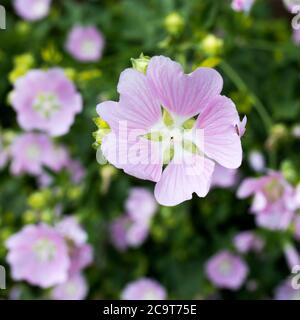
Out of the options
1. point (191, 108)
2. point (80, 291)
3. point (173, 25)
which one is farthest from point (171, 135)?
point (80, 291)

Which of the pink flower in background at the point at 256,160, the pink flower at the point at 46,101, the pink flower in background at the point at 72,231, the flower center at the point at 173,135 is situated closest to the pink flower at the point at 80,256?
the pink flower in background at the point at 72,231

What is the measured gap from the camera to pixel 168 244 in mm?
2199

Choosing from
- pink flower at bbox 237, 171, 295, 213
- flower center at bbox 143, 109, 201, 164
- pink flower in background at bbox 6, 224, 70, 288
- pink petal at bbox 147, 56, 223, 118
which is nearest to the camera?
pink petal at bbox 147, 56, 223, 118

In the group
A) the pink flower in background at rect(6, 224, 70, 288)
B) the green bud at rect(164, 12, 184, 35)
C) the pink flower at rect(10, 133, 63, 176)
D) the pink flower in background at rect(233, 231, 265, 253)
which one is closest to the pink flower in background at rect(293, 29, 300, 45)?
the green bud at rect(164, 12, 184, 35)

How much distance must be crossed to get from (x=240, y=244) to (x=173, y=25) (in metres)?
0.75

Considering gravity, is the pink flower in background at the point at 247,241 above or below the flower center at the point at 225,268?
above

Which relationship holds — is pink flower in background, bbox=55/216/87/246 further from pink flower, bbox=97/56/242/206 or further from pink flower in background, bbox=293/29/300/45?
pink flower in background, bbox=293/29/300/45

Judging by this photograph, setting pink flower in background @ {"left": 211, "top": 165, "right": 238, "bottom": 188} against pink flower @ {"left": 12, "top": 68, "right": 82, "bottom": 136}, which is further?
pink flower in background @ {"left": 211, "top": 165, "right": 238, "bottom": 188}

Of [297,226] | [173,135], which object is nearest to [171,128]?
[173,135]

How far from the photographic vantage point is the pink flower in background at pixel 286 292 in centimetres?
212

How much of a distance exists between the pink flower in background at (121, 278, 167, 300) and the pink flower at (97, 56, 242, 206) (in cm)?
101

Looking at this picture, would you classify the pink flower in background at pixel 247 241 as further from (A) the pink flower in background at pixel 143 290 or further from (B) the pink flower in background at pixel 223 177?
(A) the pink flower in background at pixel 143 290

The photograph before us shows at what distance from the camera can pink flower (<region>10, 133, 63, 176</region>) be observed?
2008 millimetres

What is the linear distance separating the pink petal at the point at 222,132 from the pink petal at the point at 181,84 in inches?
0.7
